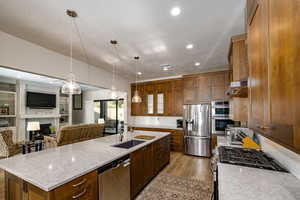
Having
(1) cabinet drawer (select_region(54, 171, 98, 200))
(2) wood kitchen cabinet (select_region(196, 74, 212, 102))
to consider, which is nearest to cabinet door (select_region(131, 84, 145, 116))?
(2) wood kitchen cabinet (select_region(196, 74, 212, 102))

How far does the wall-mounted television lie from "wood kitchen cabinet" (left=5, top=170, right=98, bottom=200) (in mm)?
5219

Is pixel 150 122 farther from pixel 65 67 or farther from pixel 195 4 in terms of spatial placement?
pixel 195 4

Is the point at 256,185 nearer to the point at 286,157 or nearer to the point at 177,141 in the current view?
the point at 286,157

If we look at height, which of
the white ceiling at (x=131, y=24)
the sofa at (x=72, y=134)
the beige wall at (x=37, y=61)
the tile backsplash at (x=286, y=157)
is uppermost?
the white ceiling at (x=131, y=24)

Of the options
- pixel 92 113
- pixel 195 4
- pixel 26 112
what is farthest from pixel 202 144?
pixel 26 112

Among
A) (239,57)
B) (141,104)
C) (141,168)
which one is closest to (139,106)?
(141,104)

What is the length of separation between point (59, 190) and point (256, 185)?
1.59m

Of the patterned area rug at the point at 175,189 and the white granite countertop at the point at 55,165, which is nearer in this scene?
the white granite countertop at the point at 55,165

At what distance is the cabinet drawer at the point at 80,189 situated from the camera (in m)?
1.14

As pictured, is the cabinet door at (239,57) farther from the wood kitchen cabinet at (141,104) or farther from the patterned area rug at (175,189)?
the wood kitchen cabinet at (141,104)

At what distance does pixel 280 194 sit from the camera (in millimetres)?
923

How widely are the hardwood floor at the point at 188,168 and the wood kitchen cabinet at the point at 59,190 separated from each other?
5.01ft

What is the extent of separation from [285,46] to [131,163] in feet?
6.83

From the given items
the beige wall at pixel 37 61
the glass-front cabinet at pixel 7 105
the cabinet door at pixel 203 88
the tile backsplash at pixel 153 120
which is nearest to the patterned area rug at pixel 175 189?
the cabinet door at pixel 203 88
